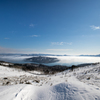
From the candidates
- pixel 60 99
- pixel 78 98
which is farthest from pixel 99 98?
pixel 60 99

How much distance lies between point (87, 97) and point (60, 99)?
3.46 feet

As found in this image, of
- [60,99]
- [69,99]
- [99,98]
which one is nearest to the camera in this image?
[99,98]

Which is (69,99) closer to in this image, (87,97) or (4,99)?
(87,97)

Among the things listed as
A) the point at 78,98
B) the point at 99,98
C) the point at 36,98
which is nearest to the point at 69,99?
the point at 78,98

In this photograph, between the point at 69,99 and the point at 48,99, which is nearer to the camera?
the point at 69,99

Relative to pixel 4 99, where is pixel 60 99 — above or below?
below

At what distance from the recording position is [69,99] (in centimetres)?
244

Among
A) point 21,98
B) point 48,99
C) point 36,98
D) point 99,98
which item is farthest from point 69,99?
point 21,98

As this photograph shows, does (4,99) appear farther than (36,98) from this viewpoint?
No

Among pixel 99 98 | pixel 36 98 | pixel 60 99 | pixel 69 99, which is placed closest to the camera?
pixel 99 98

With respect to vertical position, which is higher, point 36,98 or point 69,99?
point 69,99

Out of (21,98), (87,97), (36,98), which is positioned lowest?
(36,98)

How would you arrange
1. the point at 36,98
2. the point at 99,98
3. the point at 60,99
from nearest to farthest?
the point at 99,98
the point at 60,99
the point at 36,98

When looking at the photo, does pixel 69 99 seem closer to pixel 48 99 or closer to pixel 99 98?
pixel 48 99
